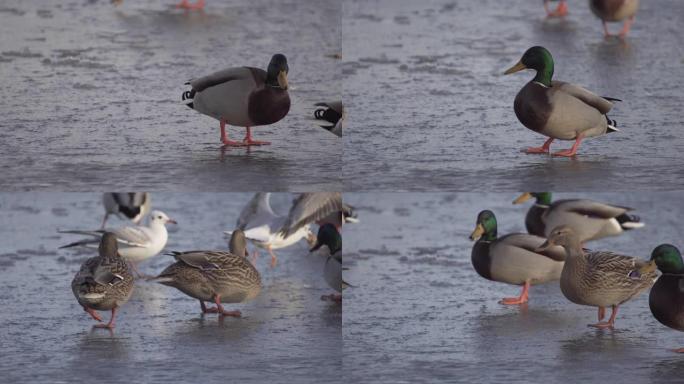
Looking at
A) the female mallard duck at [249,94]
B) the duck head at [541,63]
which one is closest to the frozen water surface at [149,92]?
the female mallard duck at [249,94]

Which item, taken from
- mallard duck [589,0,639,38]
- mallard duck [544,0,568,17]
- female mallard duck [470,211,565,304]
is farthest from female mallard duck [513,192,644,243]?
mallard duck [544,0,568,17]

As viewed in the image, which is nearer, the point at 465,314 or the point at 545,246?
the point at 465,314

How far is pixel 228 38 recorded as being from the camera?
11.3 m

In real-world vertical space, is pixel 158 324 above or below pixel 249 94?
below

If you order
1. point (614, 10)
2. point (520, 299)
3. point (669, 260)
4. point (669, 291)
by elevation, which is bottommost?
point (520, 299)

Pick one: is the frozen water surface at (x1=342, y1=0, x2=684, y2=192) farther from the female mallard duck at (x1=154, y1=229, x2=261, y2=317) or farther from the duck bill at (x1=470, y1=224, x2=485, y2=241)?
the female mallard duck at (x1=154, y1=229, x2=261, y2=317)

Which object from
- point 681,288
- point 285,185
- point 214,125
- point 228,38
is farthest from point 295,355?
point 228,38

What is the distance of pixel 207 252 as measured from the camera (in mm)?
7750

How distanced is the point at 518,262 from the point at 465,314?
495 millimetres

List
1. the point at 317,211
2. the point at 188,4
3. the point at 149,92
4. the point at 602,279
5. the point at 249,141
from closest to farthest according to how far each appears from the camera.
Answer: the point at 602,279 < the point at 317,211 < the point at 249,141 < the point at 149,92 < the point at 188,4

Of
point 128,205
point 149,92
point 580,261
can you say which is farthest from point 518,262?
point 149,92

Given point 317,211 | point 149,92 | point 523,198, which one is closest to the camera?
point 317,211

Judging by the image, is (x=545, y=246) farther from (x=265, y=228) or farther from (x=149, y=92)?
(x=149, y=92)

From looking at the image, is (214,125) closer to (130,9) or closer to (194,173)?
(194,173)
